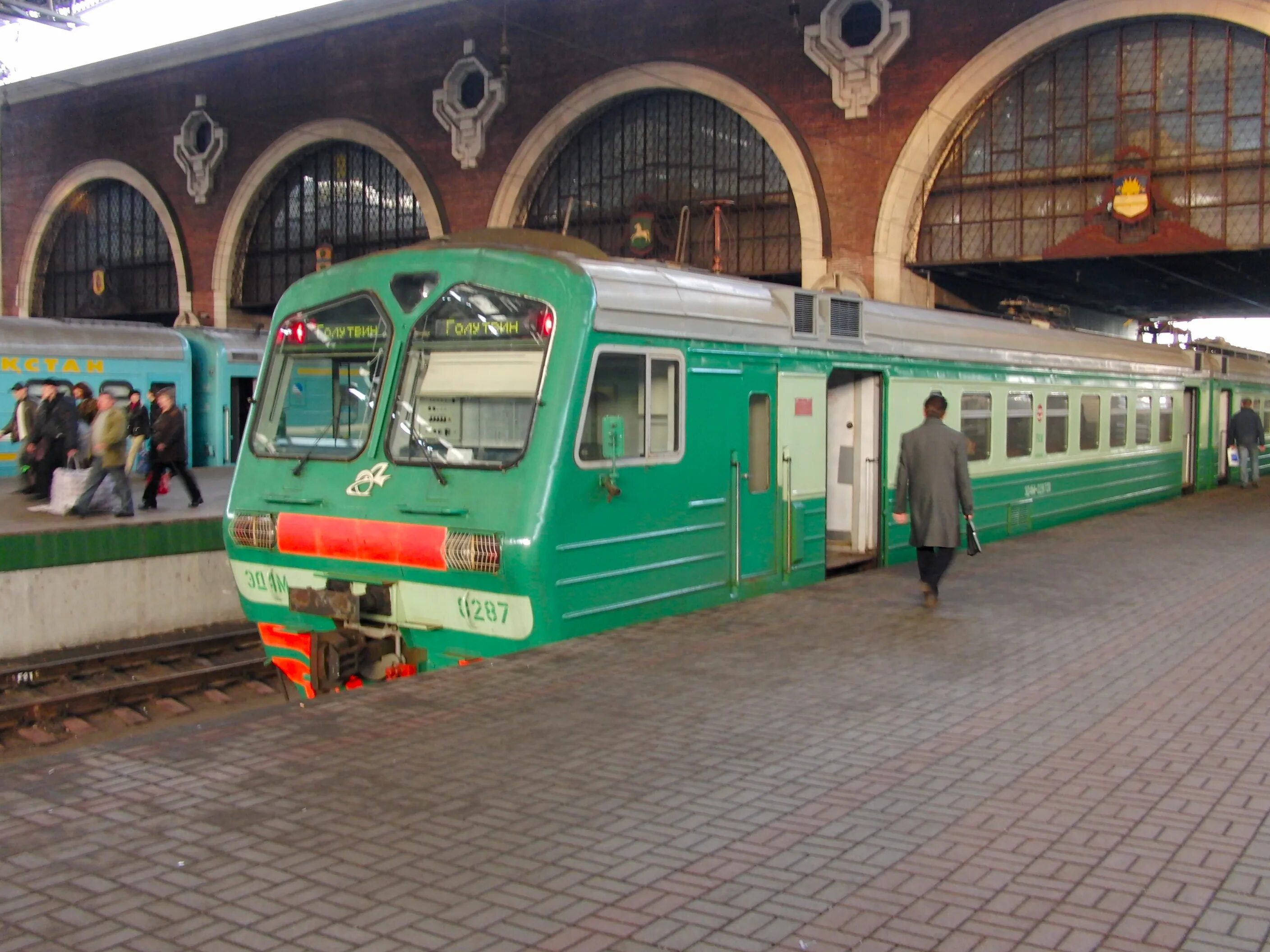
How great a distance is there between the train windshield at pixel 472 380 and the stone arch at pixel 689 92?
18.5 metres

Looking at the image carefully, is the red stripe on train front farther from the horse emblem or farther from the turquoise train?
the turquoise train

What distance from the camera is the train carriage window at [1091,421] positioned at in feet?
52.9

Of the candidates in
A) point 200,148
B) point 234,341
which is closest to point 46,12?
point 200,148

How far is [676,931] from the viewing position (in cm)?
386

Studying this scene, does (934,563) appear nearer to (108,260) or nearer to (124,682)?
(124,682)

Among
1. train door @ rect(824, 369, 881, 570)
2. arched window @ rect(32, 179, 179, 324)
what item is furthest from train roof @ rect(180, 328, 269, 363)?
arched window @ rect(32, 179, 179, 324)

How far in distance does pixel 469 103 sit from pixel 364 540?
2436 centimetres

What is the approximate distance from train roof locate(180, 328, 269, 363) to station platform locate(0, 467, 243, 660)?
317 inches

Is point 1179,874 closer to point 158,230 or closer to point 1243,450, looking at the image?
point 1243,450

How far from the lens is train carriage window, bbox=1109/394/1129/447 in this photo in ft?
56.7

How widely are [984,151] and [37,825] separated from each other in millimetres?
22899

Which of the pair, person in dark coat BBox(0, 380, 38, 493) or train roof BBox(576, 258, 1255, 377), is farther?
person in dark coat BBox(0, 380, 38, 493)

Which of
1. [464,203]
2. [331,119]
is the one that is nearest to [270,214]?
[331,119]

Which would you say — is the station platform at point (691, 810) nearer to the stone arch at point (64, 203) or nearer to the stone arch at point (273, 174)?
the stone arch at point (273, 174)
